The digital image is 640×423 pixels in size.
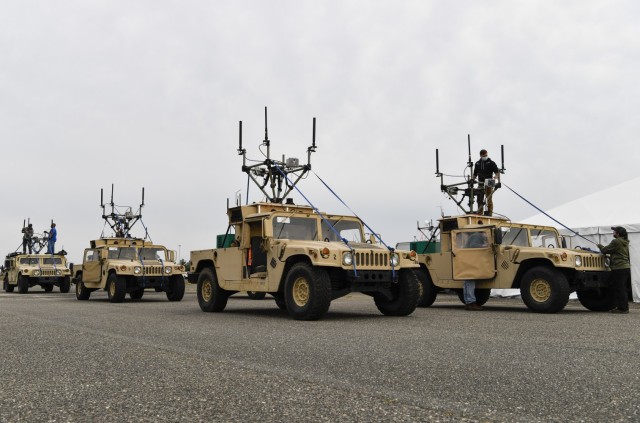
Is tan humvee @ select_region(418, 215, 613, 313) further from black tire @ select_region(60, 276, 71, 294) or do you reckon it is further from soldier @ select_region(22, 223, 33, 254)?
soldier @ select_region(22, 223, 33, 254)

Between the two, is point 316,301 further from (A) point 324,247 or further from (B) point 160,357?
(B) point 160,357

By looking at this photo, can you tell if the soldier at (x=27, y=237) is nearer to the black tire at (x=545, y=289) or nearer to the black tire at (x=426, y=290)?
the black tire at (x=426, y=290)

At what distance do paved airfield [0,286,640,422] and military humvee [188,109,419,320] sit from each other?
1373 mm

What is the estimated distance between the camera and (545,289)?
11.8 metres

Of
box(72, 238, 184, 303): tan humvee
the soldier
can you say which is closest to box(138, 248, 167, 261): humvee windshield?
box(72, 238, 184, 303): tan humvee

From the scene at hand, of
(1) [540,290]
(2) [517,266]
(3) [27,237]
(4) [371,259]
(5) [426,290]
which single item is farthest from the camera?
(3) [27,237]

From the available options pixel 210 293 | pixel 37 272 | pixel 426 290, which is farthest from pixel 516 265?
pixel 37 272

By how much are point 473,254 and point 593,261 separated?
2298mm

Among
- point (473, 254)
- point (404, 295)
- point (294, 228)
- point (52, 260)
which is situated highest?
point (52, 260)

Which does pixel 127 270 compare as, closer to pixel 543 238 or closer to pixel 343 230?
pixel 343 230

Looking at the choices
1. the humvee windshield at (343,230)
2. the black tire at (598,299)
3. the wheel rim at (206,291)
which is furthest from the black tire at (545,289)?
the wheel rim at (206,291)

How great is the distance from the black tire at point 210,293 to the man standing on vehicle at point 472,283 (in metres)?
4.92

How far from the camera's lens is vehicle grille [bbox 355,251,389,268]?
34.0 feet

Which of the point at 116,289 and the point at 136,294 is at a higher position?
the point at 116,289
